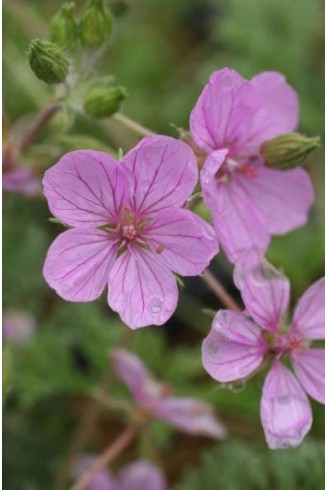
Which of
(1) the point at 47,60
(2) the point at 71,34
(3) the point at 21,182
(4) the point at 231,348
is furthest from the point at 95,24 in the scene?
(4) the point at 231,348

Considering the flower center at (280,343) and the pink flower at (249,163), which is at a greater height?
the pink flower at (249,163)

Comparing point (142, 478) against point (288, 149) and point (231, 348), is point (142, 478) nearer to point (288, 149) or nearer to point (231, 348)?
point (231, 348)

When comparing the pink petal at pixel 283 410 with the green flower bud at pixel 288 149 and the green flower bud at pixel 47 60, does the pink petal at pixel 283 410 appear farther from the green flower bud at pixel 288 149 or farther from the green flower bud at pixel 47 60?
the green flower bud at pixel 47 60

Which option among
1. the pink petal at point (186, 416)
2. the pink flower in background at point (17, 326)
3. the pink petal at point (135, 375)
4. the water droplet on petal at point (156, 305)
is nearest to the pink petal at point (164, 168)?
the water droplet on petal at point (156, 305)

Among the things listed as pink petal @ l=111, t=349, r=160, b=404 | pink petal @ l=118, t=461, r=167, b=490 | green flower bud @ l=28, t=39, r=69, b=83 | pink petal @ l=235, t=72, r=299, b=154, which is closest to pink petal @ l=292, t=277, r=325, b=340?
pink petal @ l=235, t=72, r=299, b=154

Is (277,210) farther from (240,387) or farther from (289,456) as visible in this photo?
(289,456)

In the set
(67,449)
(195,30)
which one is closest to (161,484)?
(67,449)
